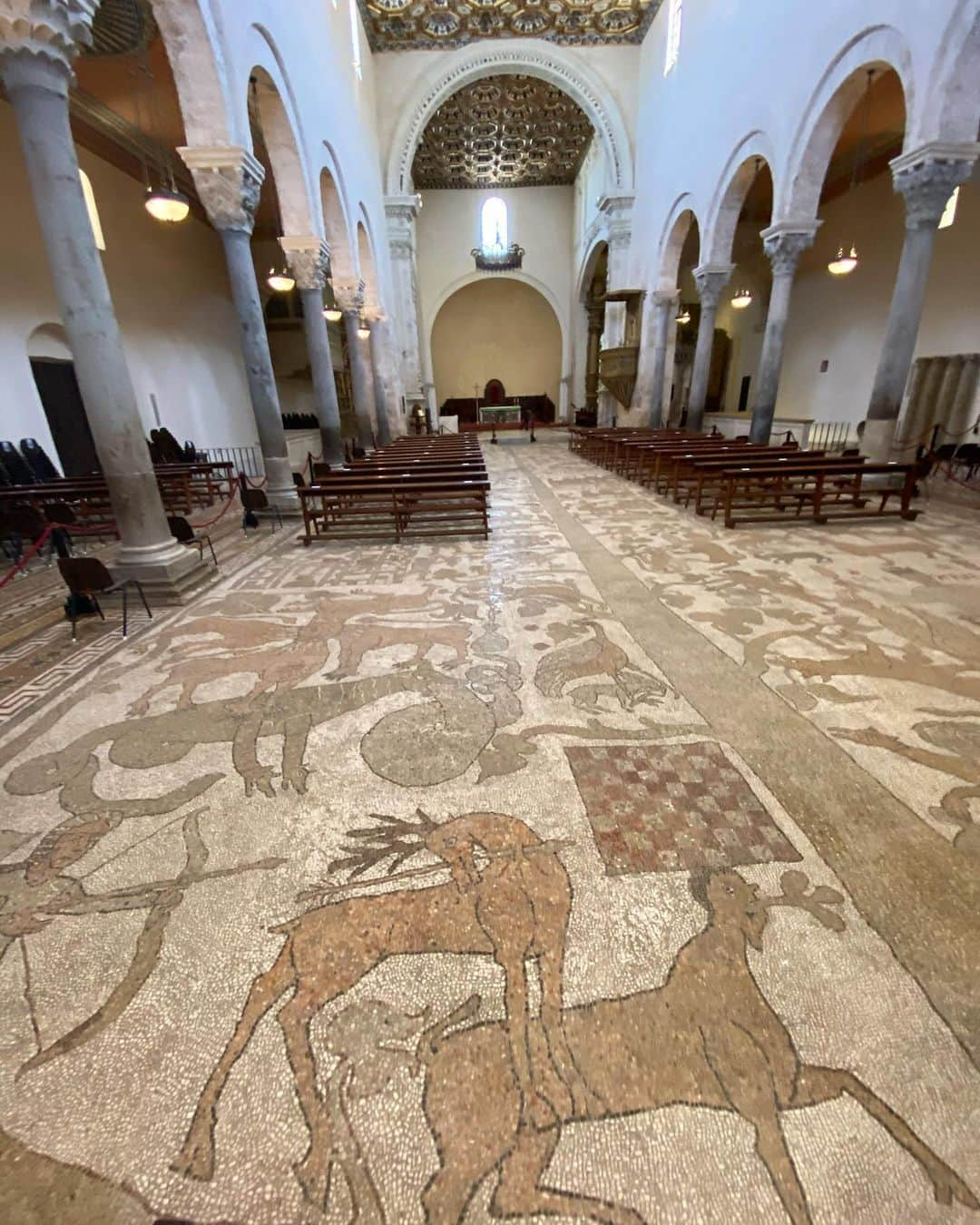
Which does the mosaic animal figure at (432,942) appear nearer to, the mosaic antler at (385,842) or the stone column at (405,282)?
the mosaic antler at (385,842)

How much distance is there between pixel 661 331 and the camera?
1745cm

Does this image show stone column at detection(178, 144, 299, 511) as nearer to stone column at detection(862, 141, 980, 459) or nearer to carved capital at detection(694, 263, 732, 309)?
stone column at detection(862, 141, 980, 459)

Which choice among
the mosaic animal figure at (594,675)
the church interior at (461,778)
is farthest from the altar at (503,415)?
the mosaic animal figure at (594,675)

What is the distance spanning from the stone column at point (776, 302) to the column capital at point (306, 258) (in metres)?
8.51

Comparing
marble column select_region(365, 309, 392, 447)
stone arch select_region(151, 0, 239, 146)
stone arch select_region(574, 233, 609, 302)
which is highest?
stone arch select_region(574, 233, 609, 302)

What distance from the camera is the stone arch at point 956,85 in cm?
665

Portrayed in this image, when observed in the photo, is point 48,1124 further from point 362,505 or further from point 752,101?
point 752,101

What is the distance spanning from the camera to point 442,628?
165 inches

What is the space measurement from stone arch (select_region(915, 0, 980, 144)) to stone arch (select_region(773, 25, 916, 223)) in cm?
32

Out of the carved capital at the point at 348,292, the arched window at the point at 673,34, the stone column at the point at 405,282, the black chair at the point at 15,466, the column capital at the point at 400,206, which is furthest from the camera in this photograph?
the stone column at the point at 405,282

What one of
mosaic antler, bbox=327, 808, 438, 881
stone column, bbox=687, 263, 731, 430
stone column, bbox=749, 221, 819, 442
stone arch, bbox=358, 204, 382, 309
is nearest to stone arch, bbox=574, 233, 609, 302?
stone column, bbox=687, 263, 731, 430

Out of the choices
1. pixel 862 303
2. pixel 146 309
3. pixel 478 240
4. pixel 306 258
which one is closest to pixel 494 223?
pixel 478 240

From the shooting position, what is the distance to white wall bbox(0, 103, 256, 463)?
31.5 ft

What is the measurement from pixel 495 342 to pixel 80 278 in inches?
1155
